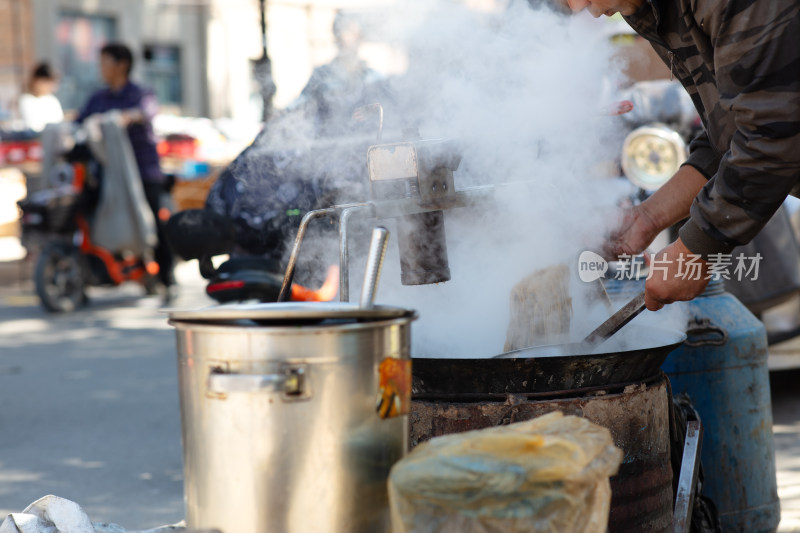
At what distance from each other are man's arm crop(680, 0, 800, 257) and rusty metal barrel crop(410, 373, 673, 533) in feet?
1.74

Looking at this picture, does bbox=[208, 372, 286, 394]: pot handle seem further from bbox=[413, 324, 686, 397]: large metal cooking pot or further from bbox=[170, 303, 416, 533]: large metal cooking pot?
bbox=[413, 324, 686, 397]: large metal cooking pot

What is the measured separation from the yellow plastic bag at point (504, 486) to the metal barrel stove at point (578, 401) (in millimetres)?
584

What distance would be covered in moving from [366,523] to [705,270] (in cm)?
100

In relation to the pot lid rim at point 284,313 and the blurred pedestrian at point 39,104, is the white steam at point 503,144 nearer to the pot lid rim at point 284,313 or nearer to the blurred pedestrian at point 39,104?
the pot lid rim at point 284,313

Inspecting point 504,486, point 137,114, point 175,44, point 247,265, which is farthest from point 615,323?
point 175,44

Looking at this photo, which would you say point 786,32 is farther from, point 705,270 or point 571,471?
point 571,471

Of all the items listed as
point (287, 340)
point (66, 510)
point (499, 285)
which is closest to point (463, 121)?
point (499, 285)

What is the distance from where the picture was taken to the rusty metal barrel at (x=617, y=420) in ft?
7.73

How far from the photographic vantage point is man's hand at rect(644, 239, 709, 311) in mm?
2189

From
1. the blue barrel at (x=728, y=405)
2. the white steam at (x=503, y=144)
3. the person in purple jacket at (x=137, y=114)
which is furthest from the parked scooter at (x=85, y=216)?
the blue barrel at (x=728, y=405)

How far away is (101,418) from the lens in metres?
5.07

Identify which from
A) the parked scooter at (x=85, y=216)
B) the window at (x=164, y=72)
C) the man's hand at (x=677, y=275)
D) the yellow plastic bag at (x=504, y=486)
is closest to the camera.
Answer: the yellow plastic bag at (x=504, y=486)

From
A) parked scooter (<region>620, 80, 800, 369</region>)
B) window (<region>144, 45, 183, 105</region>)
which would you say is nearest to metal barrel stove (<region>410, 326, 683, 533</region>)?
parked scooter (<region>620, 80, 800, 369</region>)

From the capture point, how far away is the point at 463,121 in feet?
9.73
